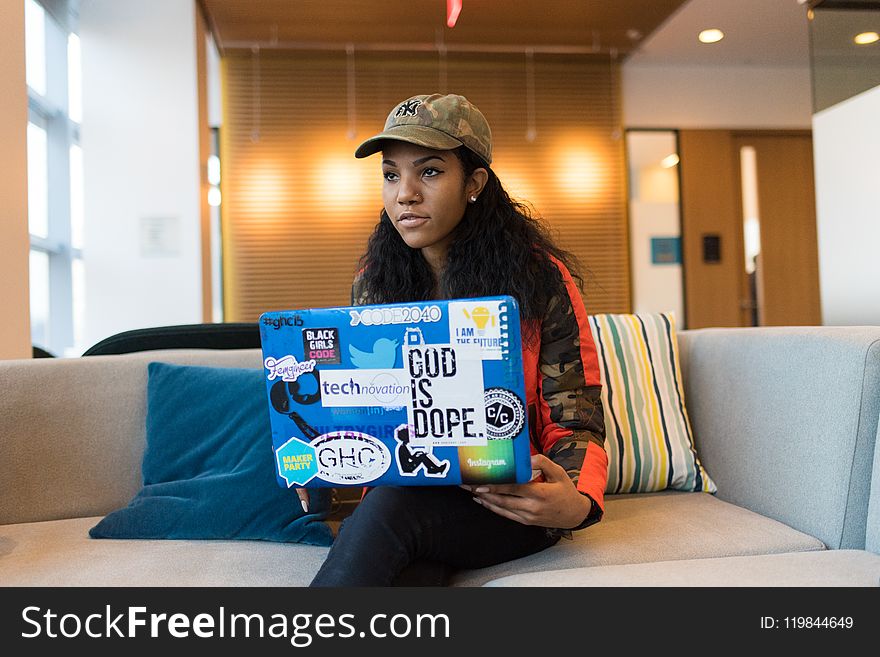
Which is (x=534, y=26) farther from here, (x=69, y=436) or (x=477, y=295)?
(x=69, y=436)

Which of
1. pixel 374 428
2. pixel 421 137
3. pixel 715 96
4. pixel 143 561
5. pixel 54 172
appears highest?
pixel 715 96

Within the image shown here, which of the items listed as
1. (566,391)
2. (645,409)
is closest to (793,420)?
(645,409)

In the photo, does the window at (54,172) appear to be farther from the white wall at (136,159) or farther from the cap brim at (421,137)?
the cap brim at (421,137)

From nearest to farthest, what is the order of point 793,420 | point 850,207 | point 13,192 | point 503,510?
point 503,510 < point 793,420 < point 13,192 < point 850,207

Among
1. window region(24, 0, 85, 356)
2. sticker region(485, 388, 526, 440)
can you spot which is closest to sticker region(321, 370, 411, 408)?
sticker region(485, 388, 526, 440)

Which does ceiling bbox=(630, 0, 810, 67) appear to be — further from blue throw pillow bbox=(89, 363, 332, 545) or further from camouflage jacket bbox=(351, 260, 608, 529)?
blue throw pillow bbox=(89, 363, 332, 545)

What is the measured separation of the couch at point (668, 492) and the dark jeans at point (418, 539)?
5 centimetres

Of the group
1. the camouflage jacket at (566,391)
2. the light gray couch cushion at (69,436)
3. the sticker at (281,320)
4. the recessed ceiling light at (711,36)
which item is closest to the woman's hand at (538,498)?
the camouflage jacket at (566,391)

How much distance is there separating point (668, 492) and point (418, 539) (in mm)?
841

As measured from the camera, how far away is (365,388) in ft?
3.40

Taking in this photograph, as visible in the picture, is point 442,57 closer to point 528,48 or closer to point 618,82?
point 528,48

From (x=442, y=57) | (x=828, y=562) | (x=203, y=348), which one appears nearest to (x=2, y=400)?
(x=203, y=348)

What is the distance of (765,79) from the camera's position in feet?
19.9

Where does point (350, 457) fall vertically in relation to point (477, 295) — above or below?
below
